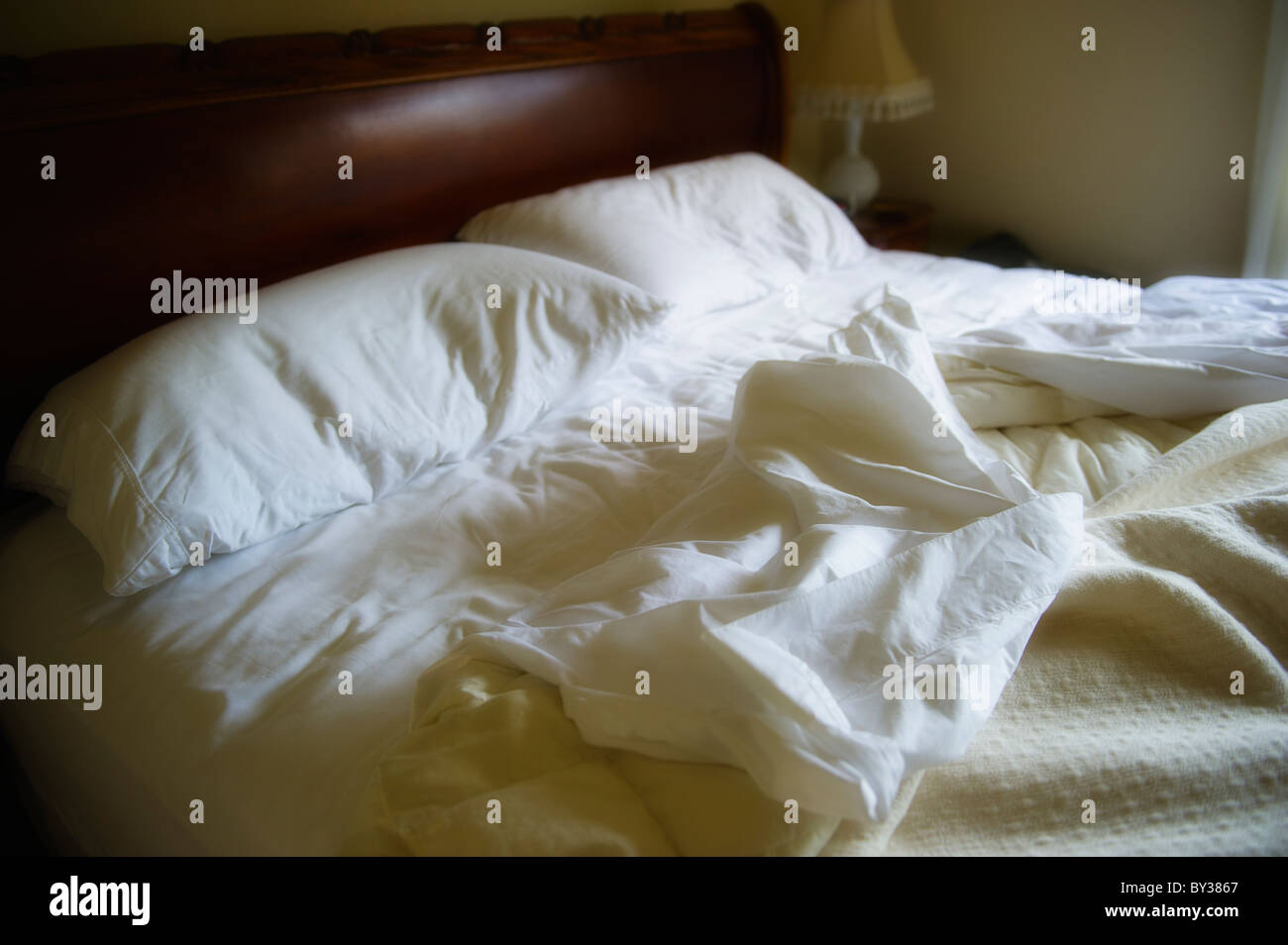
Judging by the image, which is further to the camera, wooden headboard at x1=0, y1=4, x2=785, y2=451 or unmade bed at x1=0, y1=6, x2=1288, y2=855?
wooden headboard at x1=0, y1=4, x2=785, y2=451

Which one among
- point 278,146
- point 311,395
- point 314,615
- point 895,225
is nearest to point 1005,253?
point 895,225

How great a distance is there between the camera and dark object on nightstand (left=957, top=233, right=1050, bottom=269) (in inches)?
102

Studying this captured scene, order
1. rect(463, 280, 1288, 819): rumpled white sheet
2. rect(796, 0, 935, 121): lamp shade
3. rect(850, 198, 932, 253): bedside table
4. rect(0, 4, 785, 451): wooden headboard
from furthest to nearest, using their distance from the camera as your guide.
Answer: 1. rect(850, 198, 932, 253): bedside table
2. rect(796, 0, 935, 121): lamp shade
3. rect(0, 4, 785, 451): wooden headboard
4. rect(463, 280, 1288, 819): rumpled white sheet

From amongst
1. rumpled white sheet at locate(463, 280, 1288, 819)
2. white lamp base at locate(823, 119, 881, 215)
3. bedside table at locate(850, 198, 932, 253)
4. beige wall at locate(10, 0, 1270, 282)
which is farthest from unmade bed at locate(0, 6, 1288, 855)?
white lamp base at locate(823, 119, 881, 215)

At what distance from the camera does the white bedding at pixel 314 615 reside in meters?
0.85

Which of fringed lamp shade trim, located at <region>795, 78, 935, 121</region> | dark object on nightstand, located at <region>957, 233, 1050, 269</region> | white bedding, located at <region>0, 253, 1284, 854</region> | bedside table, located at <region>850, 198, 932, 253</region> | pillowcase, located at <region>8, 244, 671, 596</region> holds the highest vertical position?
fringed lamp shade trim, located at <region>795, 78, 935, 121</region>

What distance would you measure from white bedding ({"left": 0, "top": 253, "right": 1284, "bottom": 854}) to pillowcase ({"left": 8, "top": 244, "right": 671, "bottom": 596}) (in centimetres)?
5

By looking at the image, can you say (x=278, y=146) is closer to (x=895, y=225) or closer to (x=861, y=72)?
(x=861, y=72)

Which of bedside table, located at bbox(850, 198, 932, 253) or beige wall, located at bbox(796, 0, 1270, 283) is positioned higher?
beige wall, located at bbox(796, 0, 1270, 283)

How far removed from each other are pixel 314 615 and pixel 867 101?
2.05 meters

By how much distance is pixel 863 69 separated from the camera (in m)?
2.41

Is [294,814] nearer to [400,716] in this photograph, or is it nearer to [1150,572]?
[400,716]

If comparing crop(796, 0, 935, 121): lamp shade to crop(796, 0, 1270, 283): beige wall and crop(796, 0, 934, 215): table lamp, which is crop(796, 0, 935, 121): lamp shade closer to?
crop(796, 0, 934, 215): table lamp

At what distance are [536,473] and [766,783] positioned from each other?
0.71 m
